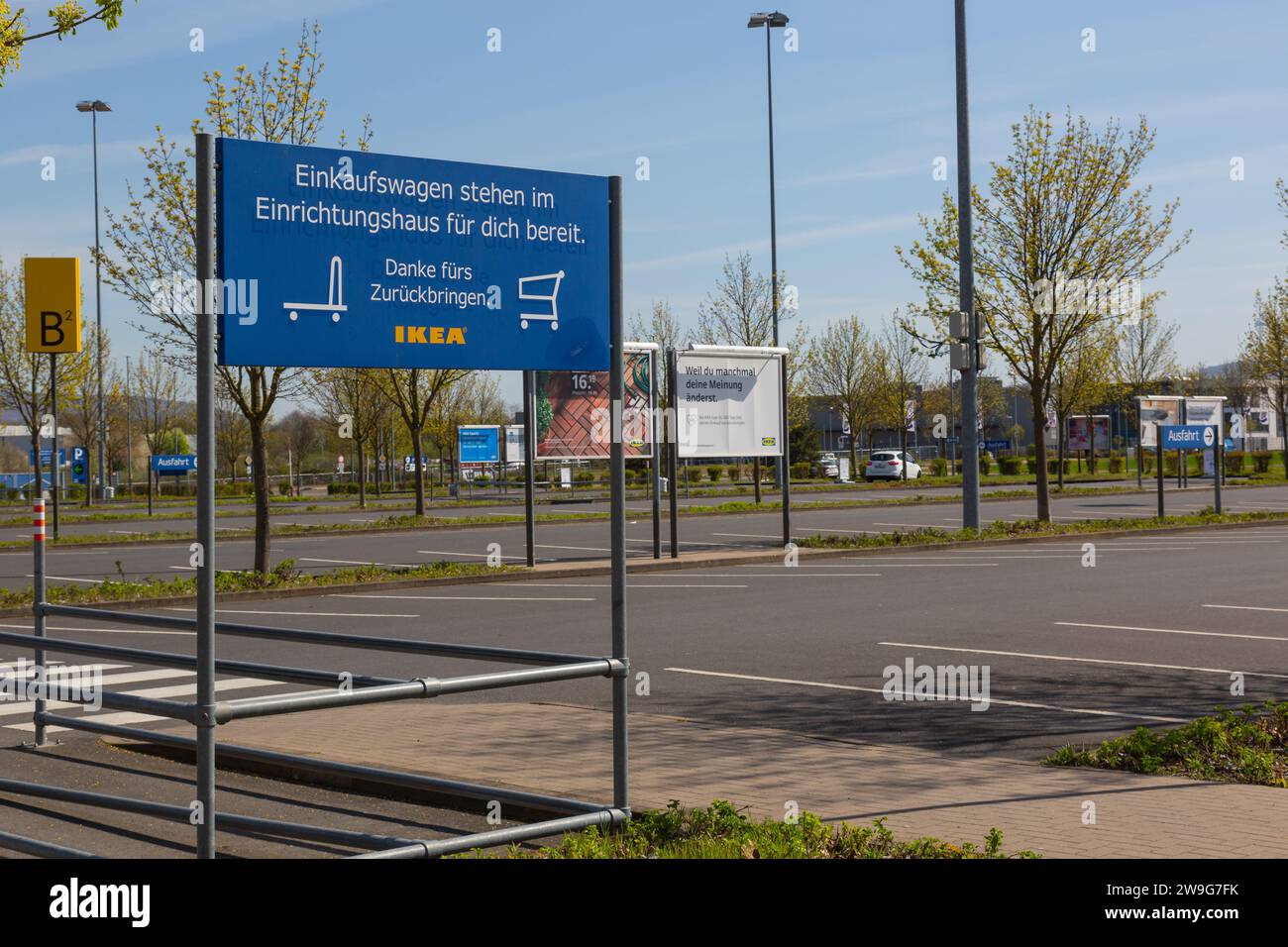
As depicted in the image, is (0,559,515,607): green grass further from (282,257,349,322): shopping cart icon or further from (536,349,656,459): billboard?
(282,257,349,322): shopping cart icon

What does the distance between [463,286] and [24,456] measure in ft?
342

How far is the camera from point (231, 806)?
24.3 feet

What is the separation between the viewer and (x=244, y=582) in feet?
62.7

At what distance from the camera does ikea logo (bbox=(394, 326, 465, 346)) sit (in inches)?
243

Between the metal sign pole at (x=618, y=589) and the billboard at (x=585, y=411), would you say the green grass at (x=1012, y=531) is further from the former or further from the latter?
the metal sign pole at (x=618, y=589)

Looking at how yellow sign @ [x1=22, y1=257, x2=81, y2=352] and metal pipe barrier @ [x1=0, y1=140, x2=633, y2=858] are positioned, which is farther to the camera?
yellow sign @ [x1=22, y1=257, x2=81, y2=352]

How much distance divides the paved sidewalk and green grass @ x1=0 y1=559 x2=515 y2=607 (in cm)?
903

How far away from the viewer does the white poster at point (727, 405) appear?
80.4ft

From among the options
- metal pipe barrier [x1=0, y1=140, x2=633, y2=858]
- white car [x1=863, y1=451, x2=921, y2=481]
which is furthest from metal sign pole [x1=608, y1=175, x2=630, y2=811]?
white car [x1=863, y1=451, x2=921, y2=481]

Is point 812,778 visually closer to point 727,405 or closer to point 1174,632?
point 1174,632

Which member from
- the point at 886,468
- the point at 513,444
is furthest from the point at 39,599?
the point at 886,468

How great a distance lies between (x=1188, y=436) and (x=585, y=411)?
1703cm

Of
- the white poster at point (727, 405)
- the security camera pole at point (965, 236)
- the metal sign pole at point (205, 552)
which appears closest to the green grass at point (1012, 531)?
the security camera pole at point (965, 236)
